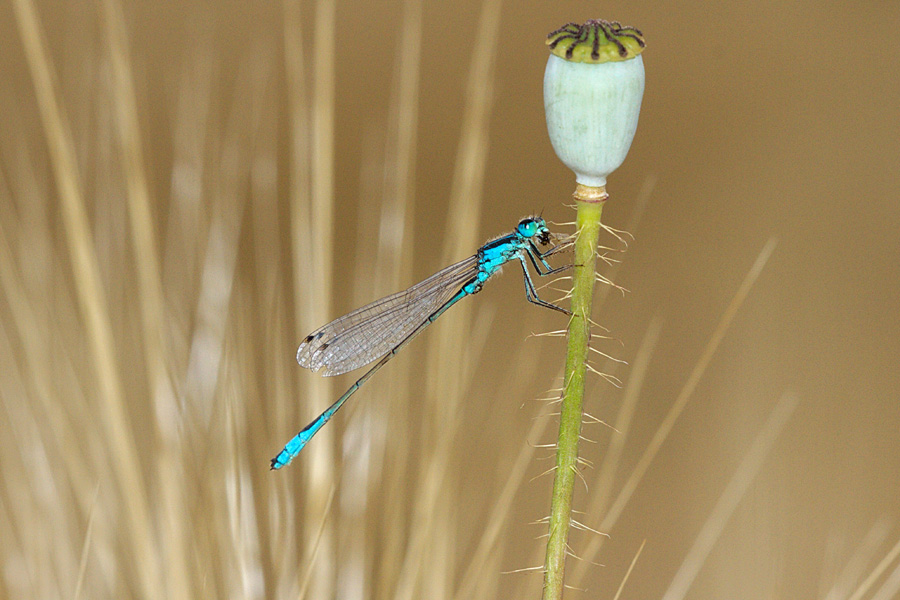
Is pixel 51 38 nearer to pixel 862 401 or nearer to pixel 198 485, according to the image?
pixel 198 485

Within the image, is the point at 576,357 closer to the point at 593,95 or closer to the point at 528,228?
the point at 593,95

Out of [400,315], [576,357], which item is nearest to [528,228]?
[400,315]

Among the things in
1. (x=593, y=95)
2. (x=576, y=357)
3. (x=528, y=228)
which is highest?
(x=528, y=228)

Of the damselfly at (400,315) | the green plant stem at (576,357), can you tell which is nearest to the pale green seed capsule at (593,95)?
the green plant stem at (576,357)

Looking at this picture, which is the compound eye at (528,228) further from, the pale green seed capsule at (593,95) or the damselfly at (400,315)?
the pale green seed capsule at (593,95)

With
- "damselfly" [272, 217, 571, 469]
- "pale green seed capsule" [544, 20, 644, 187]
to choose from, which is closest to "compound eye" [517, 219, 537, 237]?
"damselfly" [272, 217, 571, 469]

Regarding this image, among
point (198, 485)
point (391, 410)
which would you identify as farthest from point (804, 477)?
point (198, 485)

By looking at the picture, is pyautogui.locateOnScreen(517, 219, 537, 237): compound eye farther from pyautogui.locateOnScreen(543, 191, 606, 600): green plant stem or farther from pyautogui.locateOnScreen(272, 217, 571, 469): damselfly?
pyautogui.locateOnScreen(543, 191, 606, 600): green plant stem
